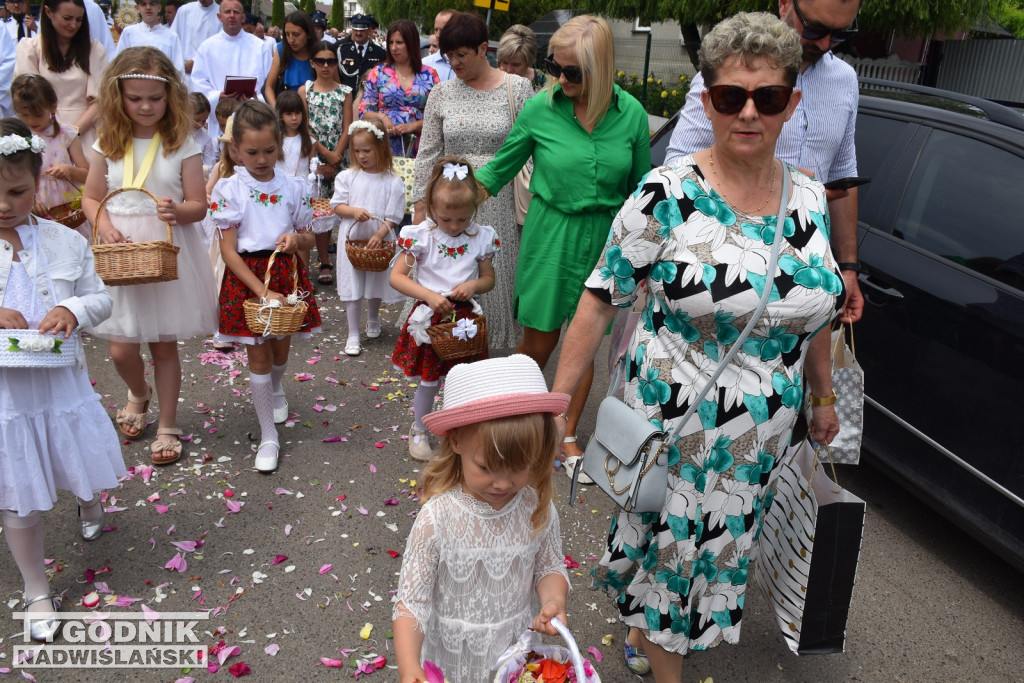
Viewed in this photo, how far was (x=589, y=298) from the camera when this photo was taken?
8.20 feet

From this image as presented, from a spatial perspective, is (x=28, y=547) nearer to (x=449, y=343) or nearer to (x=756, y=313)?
(x=449, y=343)

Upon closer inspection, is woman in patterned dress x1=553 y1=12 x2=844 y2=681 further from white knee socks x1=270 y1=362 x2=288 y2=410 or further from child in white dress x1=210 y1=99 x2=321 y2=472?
white knee socks x1=270 y1=362 x2=288 y2=410

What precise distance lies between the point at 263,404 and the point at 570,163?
202 centimetres

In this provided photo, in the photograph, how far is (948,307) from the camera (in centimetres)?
371

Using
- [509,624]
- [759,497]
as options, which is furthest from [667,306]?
[509,624]

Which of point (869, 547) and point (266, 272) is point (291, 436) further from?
point (869, 547)

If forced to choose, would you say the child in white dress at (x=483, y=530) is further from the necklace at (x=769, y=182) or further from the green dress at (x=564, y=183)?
the green dress at (x=564, y=183)

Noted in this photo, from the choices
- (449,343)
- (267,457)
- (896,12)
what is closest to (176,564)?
(267,457)

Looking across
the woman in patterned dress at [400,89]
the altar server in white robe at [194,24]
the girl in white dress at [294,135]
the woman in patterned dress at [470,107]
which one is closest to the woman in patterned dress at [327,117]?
the woman in patterned dress at [400,89]

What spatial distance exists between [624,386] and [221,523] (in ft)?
7.08

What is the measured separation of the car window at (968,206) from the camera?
3631mm

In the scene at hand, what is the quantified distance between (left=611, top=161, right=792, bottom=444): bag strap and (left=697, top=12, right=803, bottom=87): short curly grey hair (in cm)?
31

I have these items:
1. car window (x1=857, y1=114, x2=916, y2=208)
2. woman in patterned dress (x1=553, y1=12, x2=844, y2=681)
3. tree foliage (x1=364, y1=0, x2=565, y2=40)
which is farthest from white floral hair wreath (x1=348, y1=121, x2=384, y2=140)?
tree foliage (x1=364, y1=0, x2=565, y2=40)

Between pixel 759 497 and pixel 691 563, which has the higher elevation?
pixel 759 497
